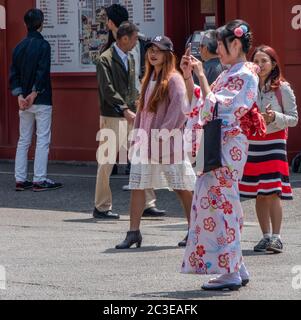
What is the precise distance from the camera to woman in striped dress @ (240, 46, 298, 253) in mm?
10352

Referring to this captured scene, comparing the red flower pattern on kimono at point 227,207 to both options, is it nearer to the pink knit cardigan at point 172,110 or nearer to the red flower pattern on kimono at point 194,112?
the red flower pattern on kimono at point 194,112

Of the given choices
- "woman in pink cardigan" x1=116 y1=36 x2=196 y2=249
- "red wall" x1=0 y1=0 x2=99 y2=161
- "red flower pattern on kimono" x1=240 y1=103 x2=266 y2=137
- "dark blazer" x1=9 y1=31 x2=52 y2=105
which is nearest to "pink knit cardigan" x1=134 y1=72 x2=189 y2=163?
"woman in pink cardigan" x1=116 y1=36 x2=196 y2=249

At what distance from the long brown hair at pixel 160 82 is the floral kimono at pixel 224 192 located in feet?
5.69

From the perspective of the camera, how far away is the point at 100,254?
10.4m

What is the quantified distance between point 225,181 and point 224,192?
0.08 metres

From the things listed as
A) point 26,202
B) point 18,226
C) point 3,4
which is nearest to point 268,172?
point 18,226

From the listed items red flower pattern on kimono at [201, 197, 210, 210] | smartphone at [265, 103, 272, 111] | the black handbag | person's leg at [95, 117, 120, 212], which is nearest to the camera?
the black handbag

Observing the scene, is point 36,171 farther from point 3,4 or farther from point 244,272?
point 244,272

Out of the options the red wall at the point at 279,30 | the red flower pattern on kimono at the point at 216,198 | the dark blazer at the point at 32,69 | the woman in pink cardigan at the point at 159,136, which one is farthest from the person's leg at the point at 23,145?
the red flower pattern on kimono at the point at 216,198

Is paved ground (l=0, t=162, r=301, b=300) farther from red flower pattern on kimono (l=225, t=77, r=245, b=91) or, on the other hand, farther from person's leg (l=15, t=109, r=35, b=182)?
red flower pattern on kimono (l=225, t=77, r=245, b=91)

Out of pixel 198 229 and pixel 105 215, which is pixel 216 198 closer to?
pixel 198 229
